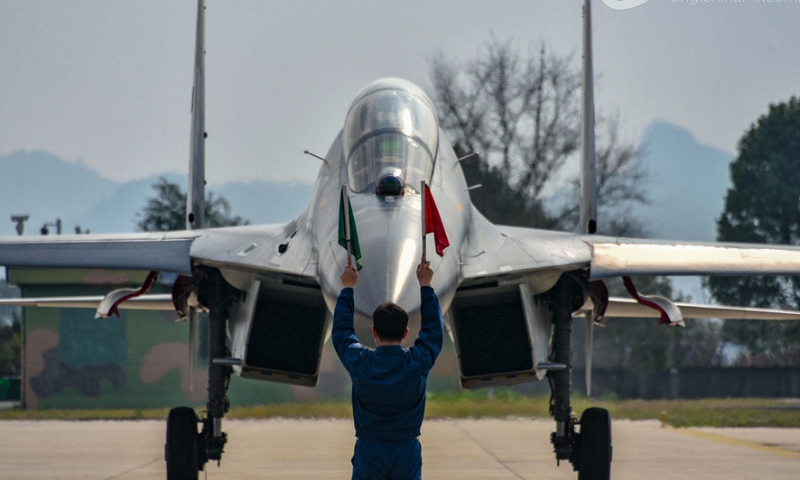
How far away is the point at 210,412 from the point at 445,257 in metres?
2.77

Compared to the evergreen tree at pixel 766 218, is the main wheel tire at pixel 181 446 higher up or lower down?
lower down

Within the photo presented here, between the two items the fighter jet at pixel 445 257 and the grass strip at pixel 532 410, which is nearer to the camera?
the fighter jet at pixel 445 257

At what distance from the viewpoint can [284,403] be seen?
1969cm

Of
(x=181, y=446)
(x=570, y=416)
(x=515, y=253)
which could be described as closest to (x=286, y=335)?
(x=181, y=446)

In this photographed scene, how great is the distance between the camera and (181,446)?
8.44m

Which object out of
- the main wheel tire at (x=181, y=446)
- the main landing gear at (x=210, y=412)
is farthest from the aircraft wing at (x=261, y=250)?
the main wheel tire at (x=181, y=446)

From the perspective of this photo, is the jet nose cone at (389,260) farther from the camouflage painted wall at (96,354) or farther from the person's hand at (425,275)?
the camouflage painted wall at (96,354)

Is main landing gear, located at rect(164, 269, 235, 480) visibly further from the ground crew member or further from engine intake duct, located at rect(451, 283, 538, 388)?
the ground crew member

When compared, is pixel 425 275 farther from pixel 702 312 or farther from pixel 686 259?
pixel 702 312

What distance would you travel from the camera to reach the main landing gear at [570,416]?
848 centimetres

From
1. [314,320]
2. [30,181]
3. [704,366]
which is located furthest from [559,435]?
[30,181]

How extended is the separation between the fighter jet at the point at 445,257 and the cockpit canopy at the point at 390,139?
11mm

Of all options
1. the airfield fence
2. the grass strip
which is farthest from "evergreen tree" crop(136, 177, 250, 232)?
the airfield fence

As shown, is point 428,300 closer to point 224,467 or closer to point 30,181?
point 224,467
